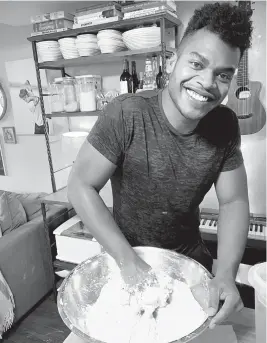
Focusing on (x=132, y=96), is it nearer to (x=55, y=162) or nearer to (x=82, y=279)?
(x=82, y=279)

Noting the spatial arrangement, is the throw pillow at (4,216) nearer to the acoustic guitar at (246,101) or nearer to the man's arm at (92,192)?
the man's arm at (92,192)

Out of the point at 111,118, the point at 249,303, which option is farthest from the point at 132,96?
the point at 249,303

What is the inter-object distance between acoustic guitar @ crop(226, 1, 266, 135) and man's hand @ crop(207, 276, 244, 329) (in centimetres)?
142

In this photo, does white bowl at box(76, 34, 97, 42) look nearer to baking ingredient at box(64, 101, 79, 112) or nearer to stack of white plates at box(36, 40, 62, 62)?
stack of white plates at box(36, 40, 62, 62)

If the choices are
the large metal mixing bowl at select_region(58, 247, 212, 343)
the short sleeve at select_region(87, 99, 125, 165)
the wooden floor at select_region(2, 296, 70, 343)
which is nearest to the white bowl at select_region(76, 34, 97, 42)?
the short sleeve at select_region(87, 99, 125, 165)

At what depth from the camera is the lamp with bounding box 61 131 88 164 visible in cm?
275

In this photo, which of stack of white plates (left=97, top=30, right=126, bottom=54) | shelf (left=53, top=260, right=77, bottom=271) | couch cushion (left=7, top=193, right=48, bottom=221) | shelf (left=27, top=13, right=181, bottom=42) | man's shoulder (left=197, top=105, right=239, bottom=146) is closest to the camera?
man's shoulder (left=197, top=105, right=239, bottom=146)

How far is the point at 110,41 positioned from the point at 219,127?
1205 millimetres

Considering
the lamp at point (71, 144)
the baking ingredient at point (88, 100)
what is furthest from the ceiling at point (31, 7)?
the lamp at point (71, 144)

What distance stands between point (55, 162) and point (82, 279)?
2.26m

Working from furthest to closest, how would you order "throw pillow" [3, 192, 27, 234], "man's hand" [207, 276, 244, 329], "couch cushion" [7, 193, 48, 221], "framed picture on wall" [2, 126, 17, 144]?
"framed picture on wall" [2, 126, 17, 144] → "couch cushion" [7, 193, 48, 221] → "throw pillow" [3, 192, 27, 234] → "man's hand" [207, 276, 244, 329]

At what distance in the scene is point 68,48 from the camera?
218 cm

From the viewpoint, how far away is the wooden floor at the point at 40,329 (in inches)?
87.8

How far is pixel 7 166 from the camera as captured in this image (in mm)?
3475
